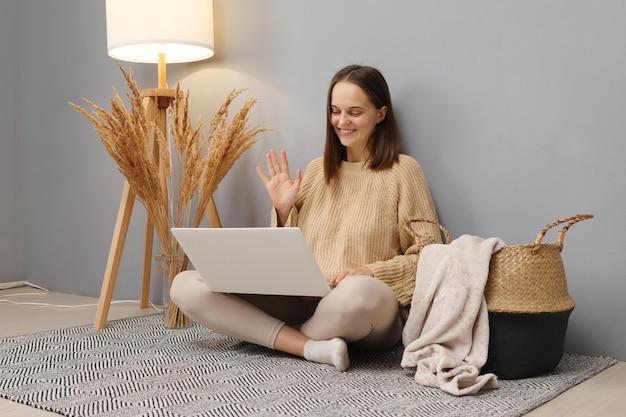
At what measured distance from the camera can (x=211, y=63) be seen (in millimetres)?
2867

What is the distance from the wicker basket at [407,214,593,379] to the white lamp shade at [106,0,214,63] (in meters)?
1.41

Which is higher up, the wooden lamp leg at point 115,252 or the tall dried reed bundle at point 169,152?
the tall dried reed bundle at point 169,152

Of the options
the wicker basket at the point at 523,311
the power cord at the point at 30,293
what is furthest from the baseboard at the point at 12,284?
the wicker basket at the point at 523,311

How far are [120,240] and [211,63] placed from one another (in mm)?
785

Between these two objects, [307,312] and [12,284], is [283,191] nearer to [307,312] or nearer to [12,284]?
[307,312]

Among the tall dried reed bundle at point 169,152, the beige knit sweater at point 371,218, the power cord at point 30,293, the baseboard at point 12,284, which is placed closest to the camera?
the beige knit sweater at point 371,218

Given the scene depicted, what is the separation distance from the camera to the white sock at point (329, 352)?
180cm

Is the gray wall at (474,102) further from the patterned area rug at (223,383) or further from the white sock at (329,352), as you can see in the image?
the white sock at (329,352)

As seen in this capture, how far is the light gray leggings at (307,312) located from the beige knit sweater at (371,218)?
177 mm

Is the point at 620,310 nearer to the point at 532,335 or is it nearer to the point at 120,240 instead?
the point at 532,335

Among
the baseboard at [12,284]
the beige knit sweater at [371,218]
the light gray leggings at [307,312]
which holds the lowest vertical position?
the baseboard at [12,284]

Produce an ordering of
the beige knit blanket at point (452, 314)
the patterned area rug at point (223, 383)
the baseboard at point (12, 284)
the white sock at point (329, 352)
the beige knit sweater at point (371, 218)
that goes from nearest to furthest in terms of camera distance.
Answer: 1. the patterned area rug at point (223, 383)
2. the beige knit blanket at point (452, 314)
3. the white sock at point (329, 352)
4. the beige knit sweater at point (371, 218)
5. the baseboard at point (12, 284)

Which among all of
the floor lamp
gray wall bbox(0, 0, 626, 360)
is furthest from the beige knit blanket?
the floor lamp

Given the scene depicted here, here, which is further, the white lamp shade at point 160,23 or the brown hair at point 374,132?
the white lamp shade at point 160,23
